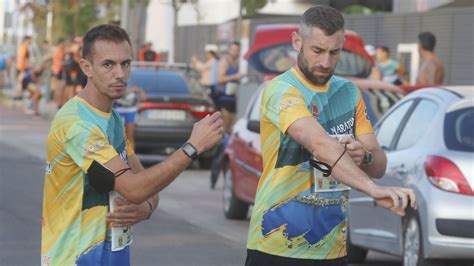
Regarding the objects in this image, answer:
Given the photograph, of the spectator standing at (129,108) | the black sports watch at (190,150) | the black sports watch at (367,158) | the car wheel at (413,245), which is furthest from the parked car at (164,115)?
the black sports watch at (190,150)

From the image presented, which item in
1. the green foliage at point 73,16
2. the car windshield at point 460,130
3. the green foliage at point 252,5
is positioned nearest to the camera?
the car windshield at point 460,130

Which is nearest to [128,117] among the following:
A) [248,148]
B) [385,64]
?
[385,64]

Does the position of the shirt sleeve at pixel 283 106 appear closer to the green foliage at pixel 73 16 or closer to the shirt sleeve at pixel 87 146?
the shirt sleeve at pixel 87 146

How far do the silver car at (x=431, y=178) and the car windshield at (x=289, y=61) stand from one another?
23.1 feet

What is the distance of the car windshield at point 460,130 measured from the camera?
1011 cm

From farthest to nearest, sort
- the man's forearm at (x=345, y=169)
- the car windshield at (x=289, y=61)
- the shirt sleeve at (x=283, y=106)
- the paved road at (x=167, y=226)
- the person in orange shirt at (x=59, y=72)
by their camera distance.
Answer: the person in orange shirt at (x=59, y=72), the car windshield at (x=289, y=61), the paved road at (x=167, y=226), the shirt sleeve at (x=283, y=106), the man's forearm at (x=345, y=169)

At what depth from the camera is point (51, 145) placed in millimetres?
5512

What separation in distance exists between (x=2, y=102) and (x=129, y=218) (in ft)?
131

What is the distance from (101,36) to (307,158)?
0.95 m

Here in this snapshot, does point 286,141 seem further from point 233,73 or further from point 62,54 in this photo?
point 62,54

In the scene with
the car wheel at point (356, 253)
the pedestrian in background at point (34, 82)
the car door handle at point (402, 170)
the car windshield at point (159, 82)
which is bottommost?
the pedestrian in background at point (34, 82)

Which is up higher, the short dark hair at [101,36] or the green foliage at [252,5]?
the short dark hair at [101,36]

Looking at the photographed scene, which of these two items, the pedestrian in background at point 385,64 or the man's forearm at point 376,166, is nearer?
the man's forearm at point 376,166

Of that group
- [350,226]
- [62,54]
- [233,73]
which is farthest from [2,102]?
[350,226]
